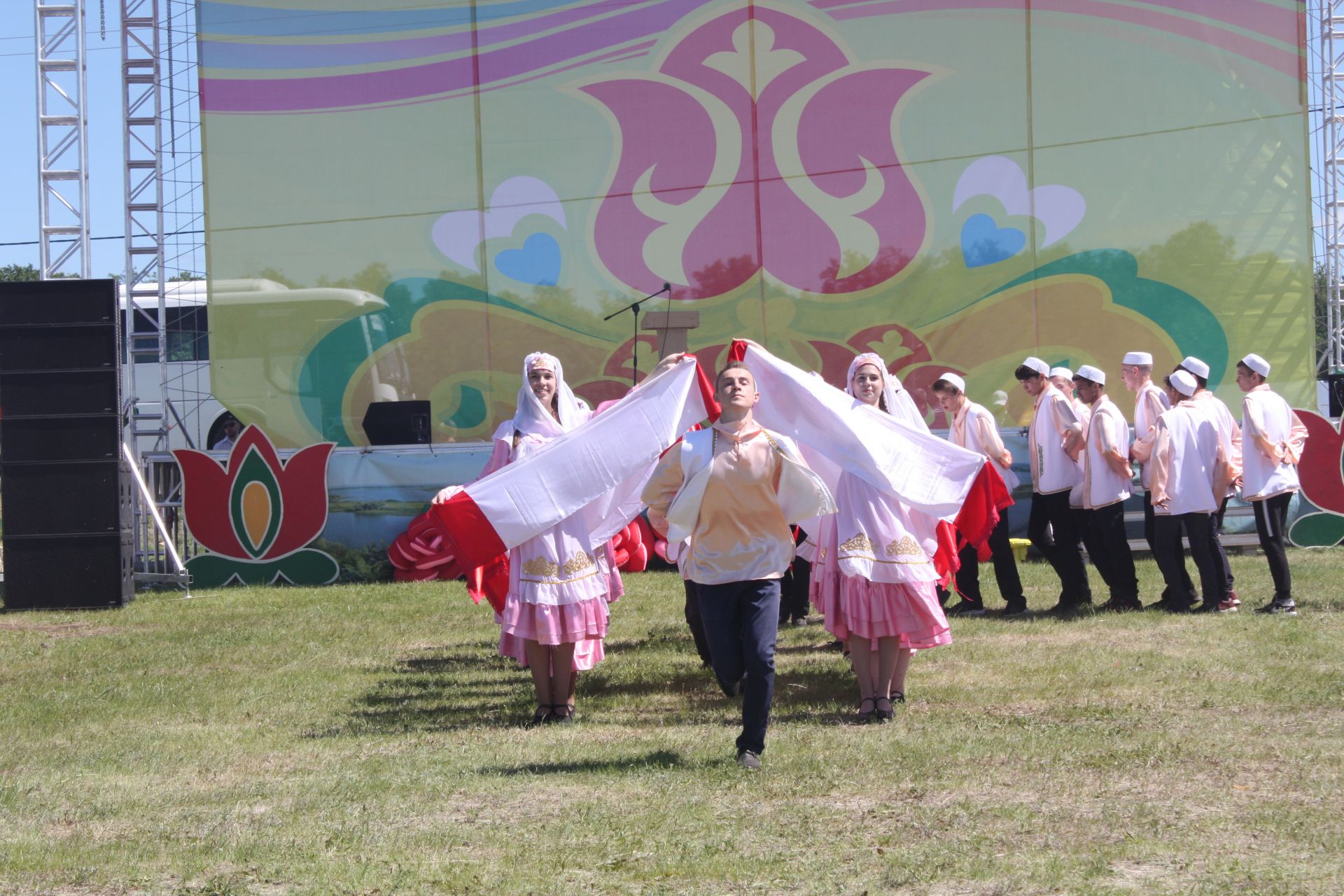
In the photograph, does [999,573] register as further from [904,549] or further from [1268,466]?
[904,549]

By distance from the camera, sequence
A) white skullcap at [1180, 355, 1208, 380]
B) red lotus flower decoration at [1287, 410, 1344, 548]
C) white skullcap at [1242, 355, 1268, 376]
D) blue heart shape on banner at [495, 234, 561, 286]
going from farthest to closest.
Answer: blue heart shape on banner at [495, 234, 561, 286]
red lotus flower decoration at [1287, 410, 1344, 548]
white skullcap at [1180, 355, 1208, 380]
white skullcap at [1242, 355, 1268, 376]

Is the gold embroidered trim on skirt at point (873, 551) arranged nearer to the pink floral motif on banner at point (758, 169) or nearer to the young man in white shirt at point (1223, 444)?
the young man in white shirt at point (1223, 444)

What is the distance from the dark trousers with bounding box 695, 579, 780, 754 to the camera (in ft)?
18.8

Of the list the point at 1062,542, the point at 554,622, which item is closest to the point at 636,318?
the point at 1062,542

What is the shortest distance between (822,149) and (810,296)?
1.61 m

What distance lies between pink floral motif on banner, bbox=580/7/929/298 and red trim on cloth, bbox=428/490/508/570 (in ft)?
29.2

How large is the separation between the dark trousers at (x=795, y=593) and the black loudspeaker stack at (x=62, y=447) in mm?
6385

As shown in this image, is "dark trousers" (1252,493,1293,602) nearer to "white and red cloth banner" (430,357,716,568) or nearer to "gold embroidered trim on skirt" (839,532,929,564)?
"gold embroidered trim on skirt" (839,532,929,564)

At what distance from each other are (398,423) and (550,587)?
8660 millimetres

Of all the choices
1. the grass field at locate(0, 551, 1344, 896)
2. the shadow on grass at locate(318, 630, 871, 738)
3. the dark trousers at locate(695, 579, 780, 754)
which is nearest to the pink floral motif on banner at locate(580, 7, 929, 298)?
the grass field at locate(0, 551, 1344, 896)

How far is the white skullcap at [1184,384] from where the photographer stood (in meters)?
10.3

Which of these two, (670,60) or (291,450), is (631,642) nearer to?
(291,450)

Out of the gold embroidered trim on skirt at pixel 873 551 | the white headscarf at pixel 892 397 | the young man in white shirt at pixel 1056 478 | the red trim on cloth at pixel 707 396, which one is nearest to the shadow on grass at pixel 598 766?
the gold embroidered trim on skirt at pixel 873 551

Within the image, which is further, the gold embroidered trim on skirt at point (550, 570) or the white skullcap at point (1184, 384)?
the white skullcap at point (1184, 384)
